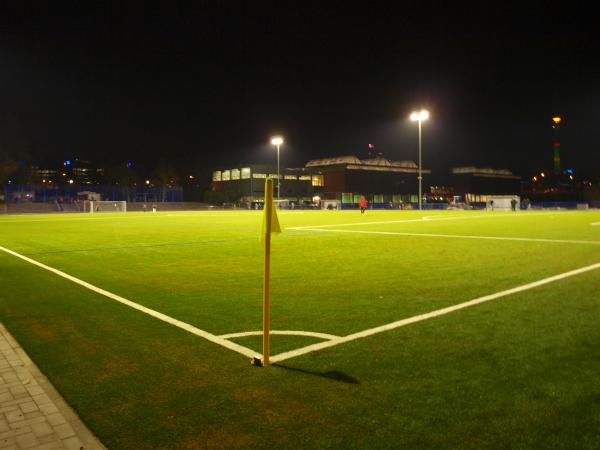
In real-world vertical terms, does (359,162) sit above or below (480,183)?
above

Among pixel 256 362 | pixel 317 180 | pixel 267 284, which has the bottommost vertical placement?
pixel 256 362

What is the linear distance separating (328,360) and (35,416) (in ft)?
8.36

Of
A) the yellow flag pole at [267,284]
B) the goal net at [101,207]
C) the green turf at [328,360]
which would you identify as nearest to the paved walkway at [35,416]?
the green turf at [328,360]

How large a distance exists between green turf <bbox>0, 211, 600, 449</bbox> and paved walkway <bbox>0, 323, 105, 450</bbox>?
12cm

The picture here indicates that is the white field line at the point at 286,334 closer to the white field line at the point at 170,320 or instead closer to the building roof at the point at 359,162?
the white field line at the point at 170,320

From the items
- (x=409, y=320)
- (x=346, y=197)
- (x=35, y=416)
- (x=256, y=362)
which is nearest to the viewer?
(x=35, y=416)

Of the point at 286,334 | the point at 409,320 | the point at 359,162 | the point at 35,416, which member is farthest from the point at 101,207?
the point at 359,162

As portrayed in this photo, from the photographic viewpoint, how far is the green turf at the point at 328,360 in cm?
343

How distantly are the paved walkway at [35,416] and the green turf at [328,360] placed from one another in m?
0.12

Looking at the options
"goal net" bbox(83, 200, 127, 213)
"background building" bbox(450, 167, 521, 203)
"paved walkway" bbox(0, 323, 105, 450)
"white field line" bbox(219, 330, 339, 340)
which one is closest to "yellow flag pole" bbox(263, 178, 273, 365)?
"white field line" bbox(219, 330, 339, 340)

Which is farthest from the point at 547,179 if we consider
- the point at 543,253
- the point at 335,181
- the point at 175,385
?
the point at 175,385

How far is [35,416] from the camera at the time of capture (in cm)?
370

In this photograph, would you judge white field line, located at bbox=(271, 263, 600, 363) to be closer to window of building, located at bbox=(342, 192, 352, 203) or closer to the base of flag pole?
the base of flag pole

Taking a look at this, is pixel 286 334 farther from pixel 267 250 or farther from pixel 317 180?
pixel 317 180
